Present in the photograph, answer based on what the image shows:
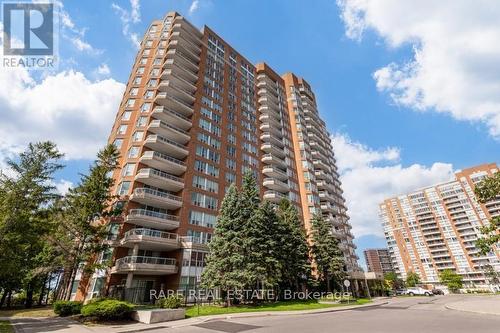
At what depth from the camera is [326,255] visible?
132 feet

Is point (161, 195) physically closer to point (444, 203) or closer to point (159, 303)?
point (159, 303)

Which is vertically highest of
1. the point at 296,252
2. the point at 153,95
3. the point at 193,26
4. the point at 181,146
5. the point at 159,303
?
the point at 193,26

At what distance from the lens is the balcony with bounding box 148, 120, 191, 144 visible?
3834cm

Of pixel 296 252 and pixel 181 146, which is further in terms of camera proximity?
pixel 181 146

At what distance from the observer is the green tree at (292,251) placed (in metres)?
32.9

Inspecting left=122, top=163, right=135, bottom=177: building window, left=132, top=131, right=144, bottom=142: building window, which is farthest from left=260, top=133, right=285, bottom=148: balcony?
left=122, top=163, right=135, bottom=177: building window

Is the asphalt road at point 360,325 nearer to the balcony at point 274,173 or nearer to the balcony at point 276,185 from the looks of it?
the balcony at point 276,185

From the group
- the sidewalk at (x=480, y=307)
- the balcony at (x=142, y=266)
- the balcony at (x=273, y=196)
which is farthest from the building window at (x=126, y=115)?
the sidewalk at (x=480, y=307)

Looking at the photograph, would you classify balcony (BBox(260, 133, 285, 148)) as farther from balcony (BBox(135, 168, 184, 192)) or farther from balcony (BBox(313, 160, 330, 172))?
balcony (BBox(135, 168, 184, 192))

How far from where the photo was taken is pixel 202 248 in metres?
33.6

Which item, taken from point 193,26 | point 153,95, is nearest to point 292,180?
point 153,95

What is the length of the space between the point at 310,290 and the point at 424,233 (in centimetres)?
10507

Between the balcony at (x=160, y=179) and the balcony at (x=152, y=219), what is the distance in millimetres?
4281

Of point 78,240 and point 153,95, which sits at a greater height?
point 153,95
